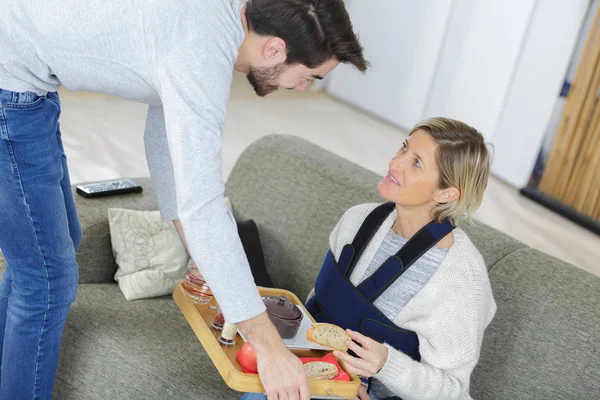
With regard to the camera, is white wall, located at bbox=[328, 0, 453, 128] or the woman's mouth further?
white wall, located at bbox=[328, 0, 453, 128]

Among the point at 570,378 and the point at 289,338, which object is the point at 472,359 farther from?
the point at 289,338

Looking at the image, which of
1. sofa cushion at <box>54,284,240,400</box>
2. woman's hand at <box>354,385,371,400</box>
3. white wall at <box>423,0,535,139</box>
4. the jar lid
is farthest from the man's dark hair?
white wall at <box>423,0,535,139</box>

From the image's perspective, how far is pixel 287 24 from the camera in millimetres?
1492

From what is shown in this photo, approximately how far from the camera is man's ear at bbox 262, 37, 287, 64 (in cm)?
152

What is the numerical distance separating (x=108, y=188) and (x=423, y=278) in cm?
124

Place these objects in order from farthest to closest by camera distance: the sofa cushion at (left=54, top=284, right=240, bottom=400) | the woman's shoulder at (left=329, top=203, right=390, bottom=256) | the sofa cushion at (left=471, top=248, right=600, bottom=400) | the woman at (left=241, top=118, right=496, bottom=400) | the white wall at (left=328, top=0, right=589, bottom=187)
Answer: the white wall at (left=328, top=0, right=589, bottom=187) < the woman's shoulder at (left=329, top=203, right=390, bottom=256) < the sofa cushion at (left=54, top=284, right=240, bottom=400) < the sofa cushion at (left=471, top=248, right=600, bottom=400) < the woman at (left=241, top=118, right=496, bottom=400)

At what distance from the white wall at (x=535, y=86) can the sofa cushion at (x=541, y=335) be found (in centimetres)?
398

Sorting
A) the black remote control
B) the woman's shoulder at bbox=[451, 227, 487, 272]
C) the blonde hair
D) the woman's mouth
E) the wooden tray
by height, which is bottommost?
the black remote control

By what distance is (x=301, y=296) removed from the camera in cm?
244

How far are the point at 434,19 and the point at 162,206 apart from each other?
529 centimetres

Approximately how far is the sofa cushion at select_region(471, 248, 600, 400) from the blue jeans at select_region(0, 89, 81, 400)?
1115 mm

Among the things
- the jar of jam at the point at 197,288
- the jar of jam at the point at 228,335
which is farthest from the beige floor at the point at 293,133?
the jar of jam at the point at 228,335

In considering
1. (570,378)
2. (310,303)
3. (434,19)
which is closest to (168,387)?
(310,303)

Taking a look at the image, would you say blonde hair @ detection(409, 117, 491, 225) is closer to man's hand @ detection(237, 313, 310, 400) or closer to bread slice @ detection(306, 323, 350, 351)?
bread slice @ detection(306, 323, 350, 351)
